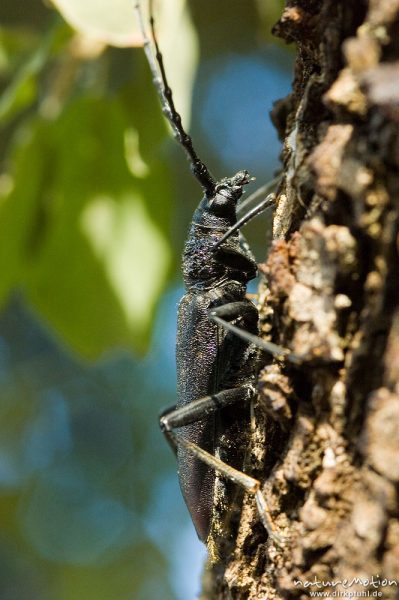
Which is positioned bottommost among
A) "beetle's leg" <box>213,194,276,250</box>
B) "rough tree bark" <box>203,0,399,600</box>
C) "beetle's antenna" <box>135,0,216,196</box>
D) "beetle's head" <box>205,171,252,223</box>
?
"rough tree bark" <box>203,0,399,600</box>

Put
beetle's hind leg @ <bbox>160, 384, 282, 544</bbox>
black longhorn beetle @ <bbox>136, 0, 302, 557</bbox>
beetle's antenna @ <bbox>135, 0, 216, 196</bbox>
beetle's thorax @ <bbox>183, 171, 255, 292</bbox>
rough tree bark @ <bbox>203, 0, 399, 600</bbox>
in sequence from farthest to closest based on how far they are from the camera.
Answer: beetle's thorax @ <bbox>183, 171, 255, 292</bbox>
beetle's hind leg @ <bbox>160, 384, 282, 544</bbox>
black longhorn beetle @ <bbox>136, 0, 302, 557</bbox>
beetle's antenna @ <bbox>135, 0, 216, 196</bbox>
rough tree bark @ <bbox>203, 0, 399, 600</bbox>

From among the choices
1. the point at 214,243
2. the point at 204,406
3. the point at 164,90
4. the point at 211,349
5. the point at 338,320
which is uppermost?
the point at 164,90

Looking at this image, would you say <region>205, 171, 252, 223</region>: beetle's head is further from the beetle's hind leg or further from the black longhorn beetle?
the beetle's hind leg

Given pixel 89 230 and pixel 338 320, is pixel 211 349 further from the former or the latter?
pixel 338 320

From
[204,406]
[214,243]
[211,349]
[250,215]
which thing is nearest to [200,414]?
[204,406]

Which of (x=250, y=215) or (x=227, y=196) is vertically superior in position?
(x=227, y=196)

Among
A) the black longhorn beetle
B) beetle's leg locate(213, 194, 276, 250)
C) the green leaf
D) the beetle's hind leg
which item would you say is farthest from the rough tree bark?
the green leaf

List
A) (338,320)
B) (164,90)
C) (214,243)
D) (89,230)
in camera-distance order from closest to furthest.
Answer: (338,320) → (164,90) → (89,230) → (214,243)
